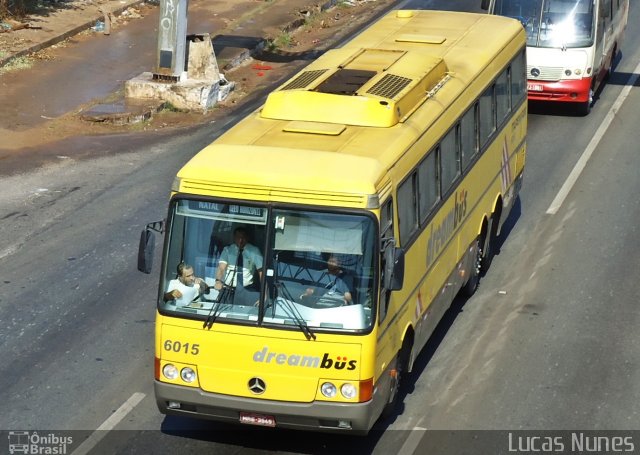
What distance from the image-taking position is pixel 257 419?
408 inches

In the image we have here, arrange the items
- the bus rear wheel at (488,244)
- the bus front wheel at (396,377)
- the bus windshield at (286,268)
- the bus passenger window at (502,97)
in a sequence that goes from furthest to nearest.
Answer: the bus passenger window at (502,97)
the bus rear wheel at (488,244)
the bus front wheel at (396,377)
the bus windshield at (286,268)

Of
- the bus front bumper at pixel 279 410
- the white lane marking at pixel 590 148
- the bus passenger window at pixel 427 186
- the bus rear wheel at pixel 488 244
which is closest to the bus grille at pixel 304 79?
the bus passenger window at pixel 427 186

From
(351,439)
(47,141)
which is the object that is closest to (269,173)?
(351,439)

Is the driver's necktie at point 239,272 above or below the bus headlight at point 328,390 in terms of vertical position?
above

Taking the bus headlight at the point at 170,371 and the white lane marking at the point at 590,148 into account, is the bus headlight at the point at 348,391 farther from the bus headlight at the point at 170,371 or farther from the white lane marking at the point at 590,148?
the white lane marking at the point at 590,148

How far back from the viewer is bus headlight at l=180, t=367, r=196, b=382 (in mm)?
10406

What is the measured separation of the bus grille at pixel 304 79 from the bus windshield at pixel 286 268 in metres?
2.55

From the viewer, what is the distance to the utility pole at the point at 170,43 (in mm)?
23734

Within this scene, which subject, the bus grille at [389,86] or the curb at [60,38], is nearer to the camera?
the bus grille at [389,86]

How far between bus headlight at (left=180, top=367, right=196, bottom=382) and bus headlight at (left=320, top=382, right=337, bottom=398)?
1117mm

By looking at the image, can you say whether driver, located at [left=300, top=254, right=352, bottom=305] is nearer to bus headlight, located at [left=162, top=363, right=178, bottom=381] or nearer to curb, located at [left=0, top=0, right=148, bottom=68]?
bus headlight, located at [left=162, top=363, right=178, bottom=381]

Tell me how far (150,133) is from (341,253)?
12.4 metres

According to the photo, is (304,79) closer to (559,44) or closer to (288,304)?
(288,304)

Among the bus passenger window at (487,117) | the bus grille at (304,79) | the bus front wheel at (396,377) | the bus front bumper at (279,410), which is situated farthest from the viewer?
the bus passenger window at (487,117)
